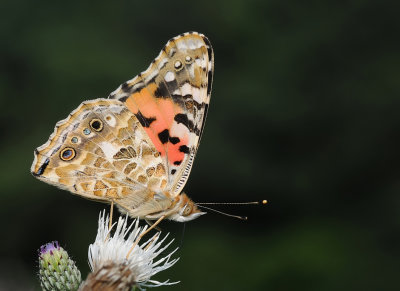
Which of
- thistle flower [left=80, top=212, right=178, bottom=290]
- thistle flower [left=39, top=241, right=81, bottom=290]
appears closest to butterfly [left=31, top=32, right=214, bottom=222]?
thistle flower [left=80, top=212, right=178, bottom=290]

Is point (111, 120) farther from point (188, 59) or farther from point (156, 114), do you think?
point (188, 59)

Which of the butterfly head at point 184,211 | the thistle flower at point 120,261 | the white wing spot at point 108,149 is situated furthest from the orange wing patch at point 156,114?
the thistle flower at point 120,261

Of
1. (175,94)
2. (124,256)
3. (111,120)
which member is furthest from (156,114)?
(124,256)

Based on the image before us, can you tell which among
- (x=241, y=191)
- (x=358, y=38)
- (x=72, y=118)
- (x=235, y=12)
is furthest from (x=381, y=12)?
(x=72, y=118)

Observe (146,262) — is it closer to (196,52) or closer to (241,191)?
(196,52)

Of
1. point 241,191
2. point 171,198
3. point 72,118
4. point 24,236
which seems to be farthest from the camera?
point 241,191

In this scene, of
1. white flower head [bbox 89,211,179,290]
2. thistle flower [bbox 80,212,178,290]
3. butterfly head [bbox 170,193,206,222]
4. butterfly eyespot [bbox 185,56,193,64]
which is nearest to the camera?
thistle flower [bbox 80,212,178,290]

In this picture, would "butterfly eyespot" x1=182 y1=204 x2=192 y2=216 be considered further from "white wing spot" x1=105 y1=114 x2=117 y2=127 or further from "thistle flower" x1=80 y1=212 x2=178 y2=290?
"white wing spot" x1=105 y1=114 x2=117 y2=127
